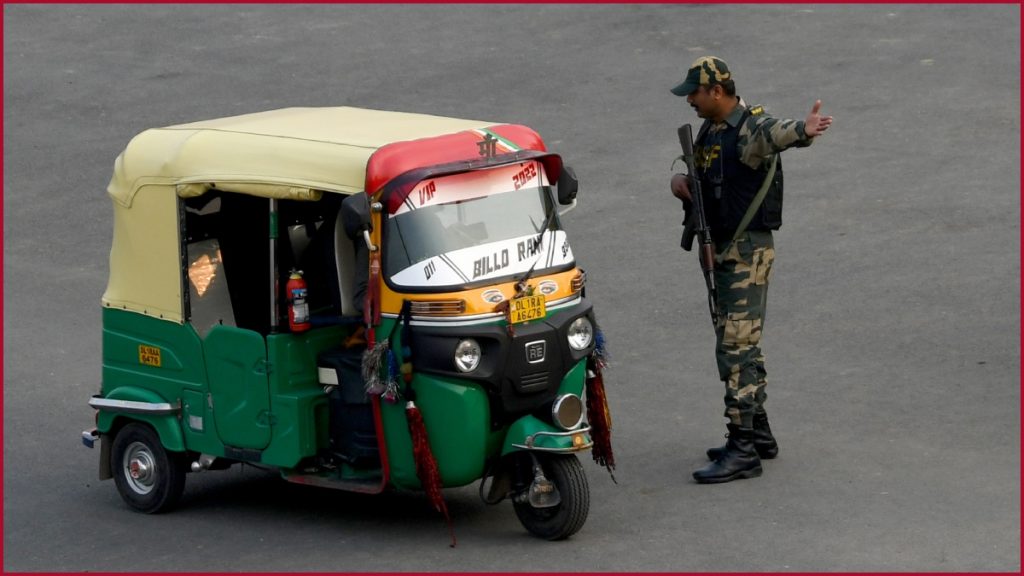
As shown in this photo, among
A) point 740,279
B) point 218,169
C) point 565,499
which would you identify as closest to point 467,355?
point 565,499

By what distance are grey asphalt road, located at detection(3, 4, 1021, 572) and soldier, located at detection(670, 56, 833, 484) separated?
12.2 inches

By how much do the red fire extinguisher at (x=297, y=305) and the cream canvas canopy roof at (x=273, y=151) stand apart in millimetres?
488

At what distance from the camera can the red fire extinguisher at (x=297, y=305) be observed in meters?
9.55

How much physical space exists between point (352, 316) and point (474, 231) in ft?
2.49

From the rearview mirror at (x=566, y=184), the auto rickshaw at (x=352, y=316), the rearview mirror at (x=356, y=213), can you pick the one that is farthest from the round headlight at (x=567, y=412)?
the rearview mirror at (x=356, y=213)

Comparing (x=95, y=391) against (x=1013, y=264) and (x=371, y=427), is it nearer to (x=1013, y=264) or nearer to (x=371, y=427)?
(x=371, y=427)

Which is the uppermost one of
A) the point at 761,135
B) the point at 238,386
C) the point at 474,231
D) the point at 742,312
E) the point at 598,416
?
the point at 761,135

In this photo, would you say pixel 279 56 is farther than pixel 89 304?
Yes

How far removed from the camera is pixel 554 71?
19.0m

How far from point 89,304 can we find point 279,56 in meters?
6.40

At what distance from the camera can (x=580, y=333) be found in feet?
31.5

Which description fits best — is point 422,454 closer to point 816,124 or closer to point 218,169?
point 218,169

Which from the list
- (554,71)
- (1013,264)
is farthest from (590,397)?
(554,71)

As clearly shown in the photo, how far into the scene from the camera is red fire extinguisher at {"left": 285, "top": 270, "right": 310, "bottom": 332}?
9555mm
